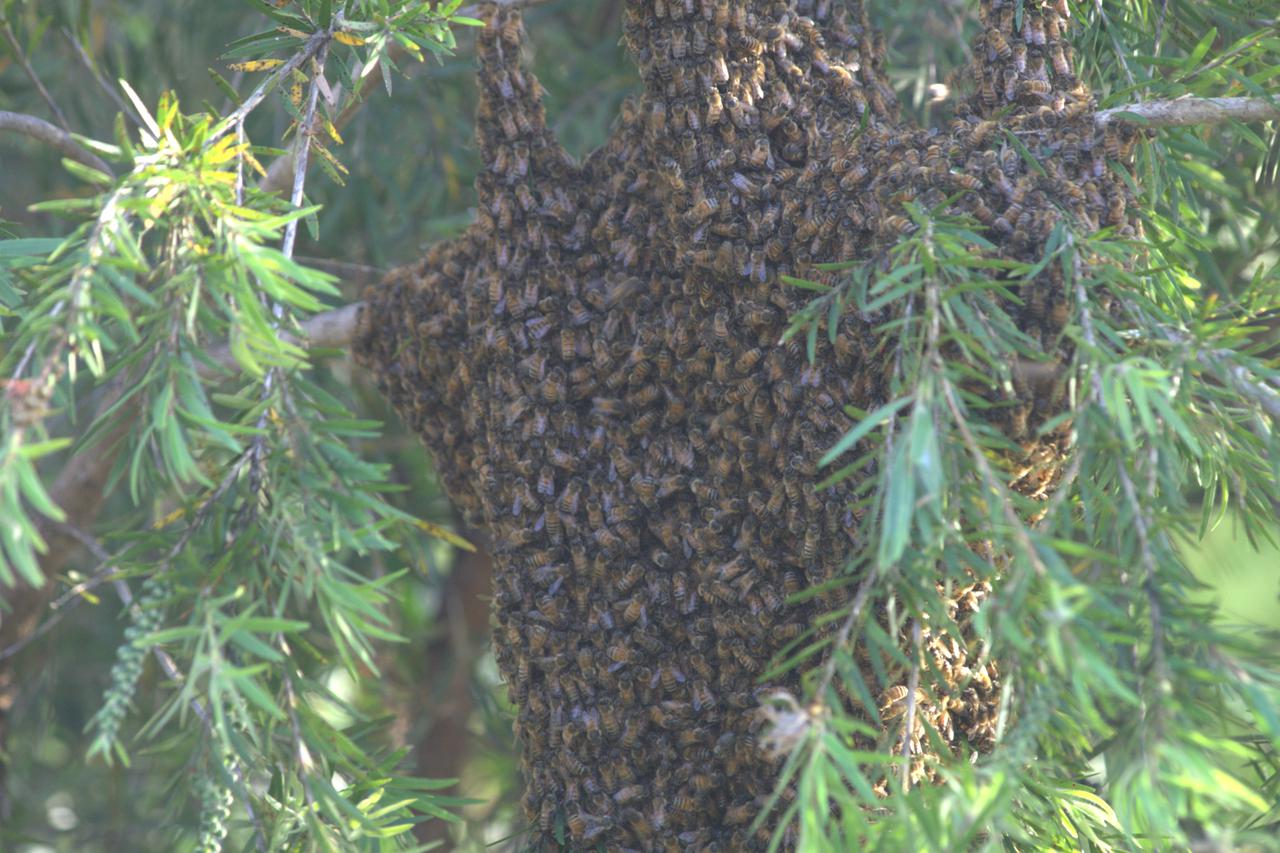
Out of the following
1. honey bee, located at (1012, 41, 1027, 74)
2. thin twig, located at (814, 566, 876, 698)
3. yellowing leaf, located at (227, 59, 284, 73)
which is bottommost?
thin twig, located at (814, 566, 876, 698)

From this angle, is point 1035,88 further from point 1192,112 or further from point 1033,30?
point 1192,112

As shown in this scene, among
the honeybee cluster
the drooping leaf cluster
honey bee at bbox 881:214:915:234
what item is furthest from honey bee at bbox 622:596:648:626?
honey bee at bbox 881:214:915:234

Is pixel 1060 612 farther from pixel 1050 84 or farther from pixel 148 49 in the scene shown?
pixel 148 49

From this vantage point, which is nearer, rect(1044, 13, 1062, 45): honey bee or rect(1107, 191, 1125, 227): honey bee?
rect(1107, 191, 1125, 227): honey bee

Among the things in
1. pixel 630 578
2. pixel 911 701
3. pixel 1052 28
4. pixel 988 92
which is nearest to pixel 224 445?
pixel 630 578

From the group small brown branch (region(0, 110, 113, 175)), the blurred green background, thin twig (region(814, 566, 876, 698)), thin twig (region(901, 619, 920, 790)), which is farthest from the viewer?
the blurred green background

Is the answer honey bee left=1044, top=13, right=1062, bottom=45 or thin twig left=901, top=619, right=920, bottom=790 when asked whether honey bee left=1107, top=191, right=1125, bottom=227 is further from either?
thin twig left=901, top=619, right=920, bottom=790

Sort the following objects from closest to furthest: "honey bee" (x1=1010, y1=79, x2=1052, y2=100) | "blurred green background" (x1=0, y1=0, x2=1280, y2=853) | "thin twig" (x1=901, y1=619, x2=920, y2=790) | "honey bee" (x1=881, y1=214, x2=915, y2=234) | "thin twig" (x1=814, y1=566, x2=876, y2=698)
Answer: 1. "thin twig" (x1=814, y1=566, x2=876, y2=698)
2. "thin twig" (x1=901, y1=619, x2=920, y2=790)
3. "honey bee" (x1=881, y1=214, x2=915, y2=234)
4. "honey bee" (x1=1010, y1=79, x2=1052, y2=100)
5. "blurred green background" (x1=0, y1=0, x2=1280, y2=853)
